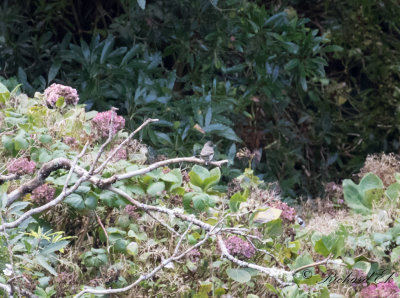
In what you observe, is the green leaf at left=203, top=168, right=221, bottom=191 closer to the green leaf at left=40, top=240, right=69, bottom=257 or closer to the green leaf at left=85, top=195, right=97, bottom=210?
the green leaf at left=85, top=195, right=97, bottom=210

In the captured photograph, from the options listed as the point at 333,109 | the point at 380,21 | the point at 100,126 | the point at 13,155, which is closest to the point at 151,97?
the point at 100,126

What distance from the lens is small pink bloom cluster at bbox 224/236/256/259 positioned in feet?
7.30

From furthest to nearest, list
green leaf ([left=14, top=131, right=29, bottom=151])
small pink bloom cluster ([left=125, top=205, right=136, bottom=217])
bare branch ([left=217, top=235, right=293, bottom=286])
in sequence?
green leaf ([left=14, top=131, right=29, bottom=151]), small pink bloom cluster ([left=125, top=205, right=136, bottom=217]), bare branch ([left=217, top=235, right=293, bottom=286])

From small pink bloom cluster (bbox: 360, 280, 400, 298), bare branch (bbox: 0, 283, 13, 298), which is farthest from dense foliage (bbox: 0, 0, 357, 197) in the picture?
bare branch (bbox: 0, 283, 13, 298)

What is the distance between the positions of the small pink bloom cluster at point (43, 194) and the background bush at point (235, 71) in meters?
1.12

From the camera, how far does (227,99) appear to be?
3.73 meters

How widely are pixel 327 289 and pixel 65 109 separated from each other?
4.72 feet

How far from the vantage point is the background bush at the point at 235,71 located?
3.57m

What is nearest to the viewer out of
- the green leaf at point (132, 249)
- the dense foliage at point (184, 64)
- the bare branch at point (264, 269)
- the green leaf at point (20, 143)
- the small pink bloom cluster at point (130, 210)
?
the bare branch at point (264, 269)

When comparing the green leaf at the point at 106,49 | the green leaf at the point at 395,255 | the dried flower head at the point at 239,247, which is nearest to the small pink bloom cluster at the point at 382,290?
the green leaf at the point at 395,255

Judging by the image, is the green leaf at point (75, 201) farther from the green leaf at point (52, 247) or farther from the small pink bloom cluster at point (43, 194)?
the green leaf at point (52, 247)

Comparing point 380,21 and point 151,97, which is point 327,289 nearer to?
point 151,97

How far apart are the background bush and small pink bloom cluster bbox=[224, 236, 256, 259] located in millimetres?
1090

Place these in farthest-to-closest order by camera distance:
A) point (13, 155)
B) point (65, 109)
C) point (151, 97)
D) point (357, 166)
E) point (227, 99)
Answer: point (357, 166) → point (227, 99) → point (151, 97) → point (65, 109) → point (13, 155)
